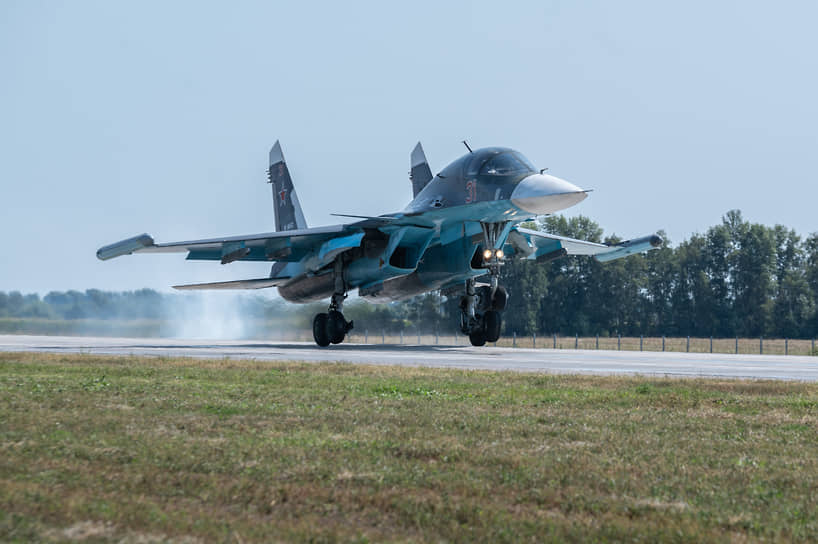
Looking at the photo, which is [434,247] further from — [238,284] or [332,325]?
[238,284]

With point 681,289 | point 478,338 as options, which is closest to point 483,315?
point 478,338

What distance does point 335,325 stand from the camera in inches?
1048

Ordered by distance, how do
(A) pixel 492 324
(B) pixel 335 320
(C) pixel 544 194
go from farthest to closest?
(B) pixel 335 320 → (A) pixel 492 324 → (C) pixel 544 194

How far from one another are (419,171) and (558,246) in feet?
20.1

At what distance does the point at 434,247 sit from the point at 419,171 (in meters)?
6.36

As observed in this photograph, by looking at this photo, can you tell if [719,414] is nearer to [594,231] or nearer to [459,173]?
[459,173]

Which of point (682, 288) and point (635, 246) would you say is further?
point (682, 288)

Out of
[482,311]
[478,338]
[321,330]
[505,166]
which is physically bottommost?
[478,338]

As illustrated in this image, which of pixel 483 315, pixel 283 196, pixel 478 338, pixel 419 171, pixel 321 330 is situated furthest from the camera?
pixel 283 196

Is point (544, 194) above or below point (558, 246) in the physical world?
above

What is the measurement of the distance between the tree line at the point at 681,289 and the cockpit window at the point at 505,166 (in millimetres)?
46415

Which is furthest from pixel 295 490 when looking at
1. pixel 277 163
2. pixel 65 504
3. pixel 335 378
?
pixel 277 163

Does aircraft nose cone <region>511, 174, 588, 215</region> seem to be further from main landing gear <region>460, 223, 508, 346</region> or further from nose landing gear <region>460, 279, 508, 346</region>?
nose landing gear <region>460, 279, 508, 346</region>

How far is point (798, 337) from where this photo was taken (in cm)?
6700
